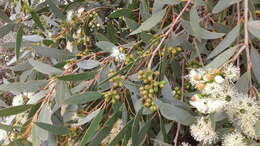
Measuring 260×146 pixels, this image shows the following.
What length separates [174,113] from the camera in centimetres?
113

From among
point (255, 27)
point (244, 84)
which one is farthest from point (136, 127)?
point (255, 27)

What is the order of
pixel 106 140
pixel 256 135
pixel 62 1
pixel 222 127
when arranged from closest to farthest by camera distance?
1. pixel 256 135
2. pixel 222 127
3. pixel 106 140
4. pixel 62 1

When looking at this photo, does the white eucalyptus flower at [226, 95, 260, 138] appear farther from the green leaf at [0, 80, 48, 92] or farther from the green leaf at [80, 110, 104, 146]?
the green leaf at [0, 80, 48, 92]

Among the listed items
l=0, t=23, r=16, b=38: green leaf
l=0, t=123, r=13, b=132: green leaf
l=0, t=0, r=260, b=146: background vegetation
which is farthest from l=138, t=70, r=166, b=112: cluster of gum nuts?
l=0, t=23, r=16, b=38: green leaf

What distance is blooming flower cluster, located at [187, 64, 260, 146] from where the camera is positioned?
3.24 ft

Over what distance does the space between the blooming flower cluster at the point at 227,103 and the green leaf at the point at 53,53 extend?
62 cm

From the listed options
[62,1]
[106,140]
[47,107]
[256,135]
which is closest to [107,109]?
[106,140]

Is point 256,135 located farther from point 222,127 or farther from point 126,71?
point 126,71

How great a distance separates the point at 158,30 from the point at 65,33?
0.50 meters

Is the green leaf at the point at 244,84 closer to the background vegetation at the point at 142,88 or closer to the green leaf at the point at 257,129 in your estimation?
the background vegetation at the point at 142,88

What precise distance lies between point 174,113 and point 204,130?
10 centimetres

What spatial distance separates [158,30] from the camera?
140 cm

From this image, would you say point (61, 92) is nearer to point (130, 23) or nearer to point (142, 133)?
point (142, 133)

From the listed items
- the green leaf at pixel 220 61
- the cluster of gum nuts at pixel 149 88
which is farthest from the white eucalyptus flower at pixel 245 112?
the cluster of gum nuts at pixel 149 88
